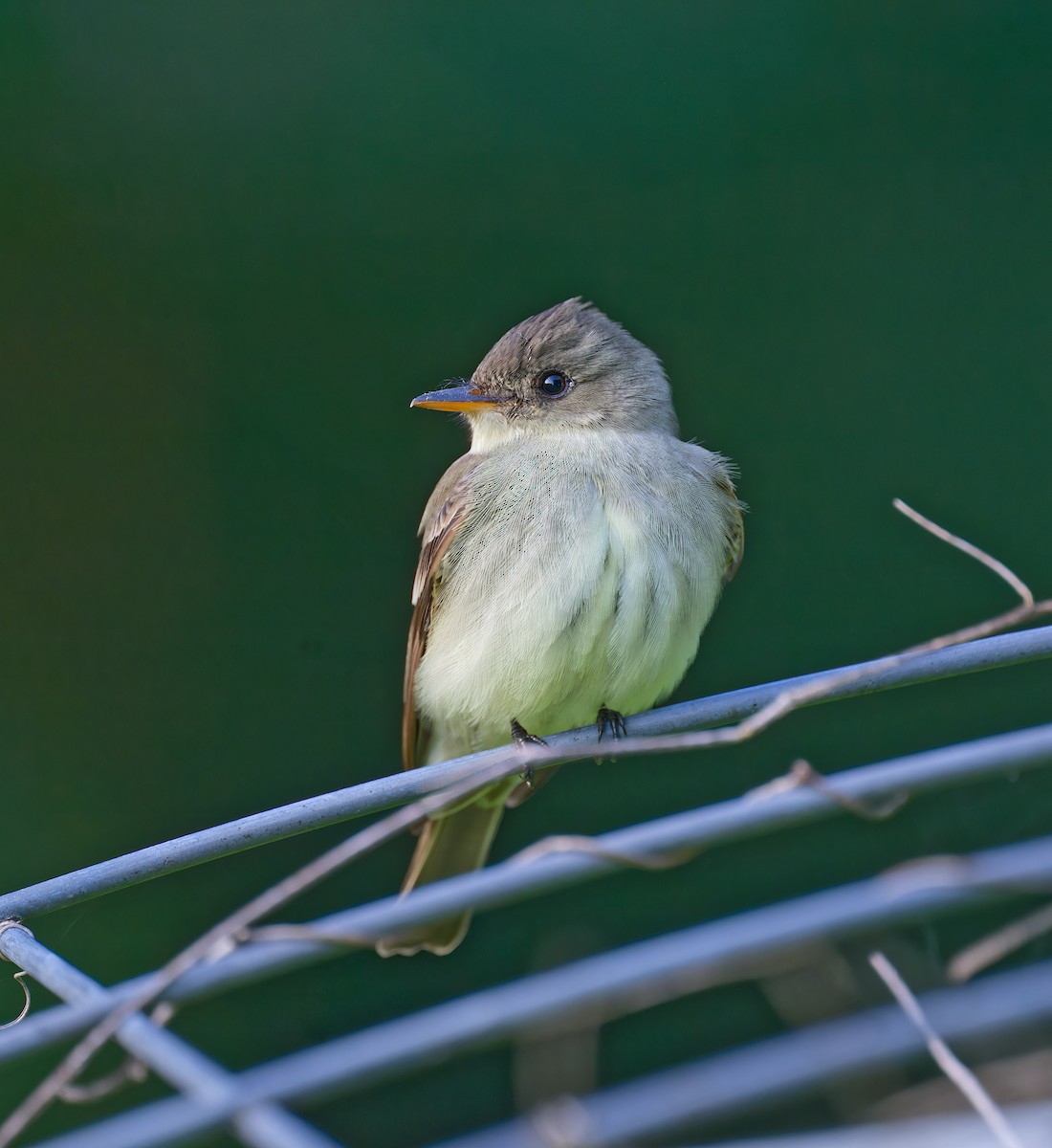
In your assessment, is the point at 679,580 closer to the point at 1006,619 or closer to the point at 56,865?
the point at 1006,619

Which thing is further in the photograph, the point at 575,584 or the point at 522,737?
the point at 522,737

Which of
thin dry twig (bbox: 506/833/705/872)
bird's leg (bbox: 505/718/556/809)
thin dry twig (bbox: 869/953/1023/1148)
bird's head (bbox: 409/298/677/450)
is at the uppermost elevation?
bird's head (bbox: 409/298/677/450)

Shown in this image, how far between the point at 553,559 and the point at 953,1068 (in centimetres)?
156

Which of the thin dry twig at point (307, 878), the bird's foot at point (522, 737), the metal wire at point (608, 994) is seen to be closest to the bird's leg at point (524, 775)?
the bird's foot at point (522, 737)

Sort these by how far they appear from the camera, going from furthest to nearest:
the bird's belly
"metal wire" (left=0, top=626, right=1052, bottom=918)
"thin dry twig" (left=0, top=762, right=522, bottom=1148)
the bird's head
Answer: the bird's head, the bird's belly, "metal wire" (left=0, top=626, right=1052, bottom=918), "thin dry twig" (left=0, top=762, right=522, bottom=1148)

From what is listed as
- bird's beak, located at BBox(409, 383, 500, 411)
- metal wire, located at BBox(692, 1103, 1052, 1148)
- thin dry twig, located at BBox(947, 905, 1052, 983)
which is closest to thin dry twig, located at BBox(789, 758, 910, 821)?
thin dry twig, located at BBox(947, 905, 1052, 983)

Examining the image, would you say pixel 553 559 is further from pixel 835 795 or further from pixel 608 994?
pixel 608 994

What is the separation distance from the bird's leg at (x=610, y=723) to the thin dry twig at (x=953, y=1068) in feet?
4.64

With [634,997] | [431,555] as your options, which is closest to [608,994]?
[634,997]

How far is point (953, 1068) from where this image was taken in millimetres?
884

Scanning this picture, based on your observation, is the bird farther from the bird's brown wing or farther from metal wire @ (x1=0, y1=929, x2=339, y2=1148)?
metal wire @ (x1=0, y1=929, x2=339, y2=1148)

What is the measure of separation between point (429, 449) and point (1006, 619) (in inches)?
101

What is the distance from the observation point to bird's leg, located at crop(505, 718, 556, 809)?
2.47m

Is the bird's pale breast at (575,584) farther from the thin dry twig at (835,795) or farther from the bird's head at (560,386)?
the thin dry twig at (835,795)
